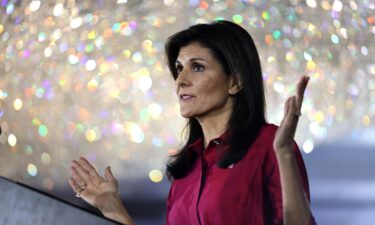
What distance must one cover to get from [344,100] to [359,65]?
2.5 inches

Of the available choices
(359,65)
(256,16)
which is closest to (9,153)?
(256,16)

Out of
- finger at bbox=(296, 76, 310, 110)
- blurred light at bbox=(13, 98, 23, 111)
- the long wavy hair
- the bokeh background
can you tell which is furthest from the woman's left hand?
blurred light at bbox=(13, 98, 23, 111)

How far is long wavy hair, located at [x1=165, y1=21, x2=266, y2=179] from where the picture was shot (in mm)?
565

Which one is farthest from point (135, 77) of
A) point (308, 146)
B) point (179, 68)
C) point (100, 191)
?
point (100, 191)

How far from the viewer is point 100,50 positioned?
109 centimetres

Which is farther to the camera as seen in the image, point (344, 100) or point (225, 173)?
point (344, 100)

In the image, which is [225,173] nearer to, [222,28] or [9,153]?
[222,28]

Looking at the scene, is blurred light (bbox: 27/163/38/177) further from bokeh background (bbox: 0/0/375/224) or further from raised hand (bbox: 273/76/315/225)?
raised hand (bbox: 273/76/315/225)

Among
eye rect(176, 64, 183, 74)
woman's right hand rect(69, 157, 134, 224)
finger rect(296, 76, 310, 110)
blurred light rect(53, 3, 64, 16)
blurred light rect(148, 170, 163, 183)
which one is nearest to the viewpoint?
finger rect(296, 76, 310, 110)

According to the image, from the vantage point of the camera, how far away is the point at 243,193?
1.73 ft

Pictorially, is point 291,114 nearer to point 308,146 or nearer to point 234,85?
point 234,85

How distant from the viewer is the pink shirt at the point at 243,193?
20.6 inches

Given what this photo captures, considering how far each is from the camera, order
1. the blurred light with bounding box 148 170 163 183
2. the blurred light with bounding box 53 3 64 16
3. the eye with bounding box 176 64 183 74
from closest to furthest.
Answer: the eye with bounding box 176 64 183 74
the blurred light with bounding box 53 3 64 16
the blurred light with bounding box 148 170 163 183

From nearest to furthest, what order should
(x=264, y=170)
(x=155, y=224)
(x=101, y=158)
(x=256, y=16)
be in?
1. (x=264, y=170)
2. (x=256, y=16)
3. (x=101, y=158)
4. (x=155, y=224)
